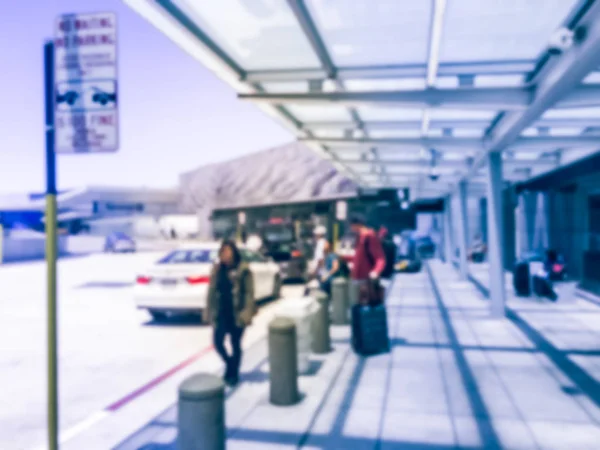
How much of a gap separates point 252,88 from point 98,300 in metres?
10.3

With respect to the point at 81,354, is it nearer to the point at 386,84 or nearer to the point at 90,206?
the point at 386,84

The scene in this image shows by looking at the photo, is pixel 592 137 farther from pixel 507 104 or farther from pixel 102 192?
pixel 102 192

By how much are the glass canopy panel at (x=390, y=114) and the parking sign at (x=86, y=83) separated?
→ 6614mm

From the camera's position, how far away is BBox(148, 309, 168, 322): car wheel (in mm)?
12616

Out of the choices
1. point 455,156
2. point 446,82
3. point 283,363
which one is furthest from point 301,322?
point 455,156

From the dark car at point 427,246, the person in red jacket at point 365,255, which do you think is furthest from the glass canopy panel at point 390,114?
the dark car at point 427,246

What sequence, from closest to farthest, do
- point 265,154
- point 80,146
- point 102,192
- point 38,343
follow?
point 80,146 < point 38,343 < point 102,192 < point 265,154

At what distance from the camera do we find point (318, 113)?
1020cm

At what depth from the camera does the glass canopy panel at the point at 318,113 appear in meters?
9.71

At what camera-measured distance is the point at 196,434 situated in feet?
13.1

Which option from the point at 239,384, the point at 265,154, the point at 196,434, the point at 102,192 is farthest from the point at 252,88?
the point at 265,154

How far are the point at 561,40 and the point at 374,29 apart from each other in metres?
1.83

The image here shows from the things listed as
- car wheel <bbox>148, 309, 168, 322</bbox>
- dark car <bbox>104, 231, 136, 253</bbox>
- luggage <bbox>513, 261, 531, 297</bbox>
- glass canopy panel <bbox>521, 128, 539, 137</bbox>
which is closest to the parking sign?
car wheel <bbox>148, 309, 168, 322</bbox>

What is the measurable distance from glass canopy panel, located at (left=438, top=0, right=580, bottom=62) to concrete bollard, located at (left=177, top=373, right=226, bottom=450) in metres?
4.02
